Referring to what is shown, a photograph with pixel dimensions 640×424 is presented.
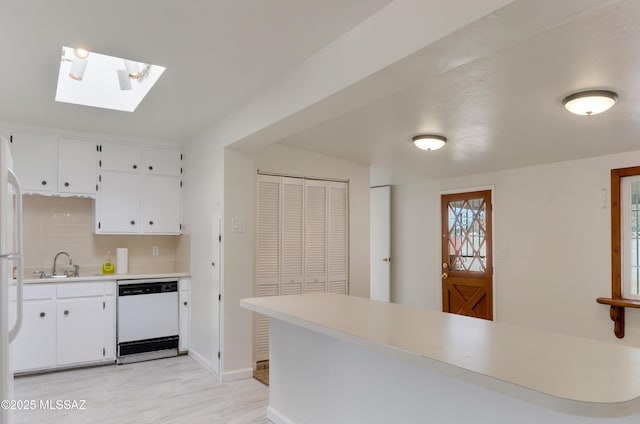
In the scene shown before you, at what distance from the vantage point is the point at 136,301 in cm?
447

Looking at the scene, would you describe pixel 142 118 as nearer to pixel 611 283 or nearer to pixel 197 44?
pixel 197 44

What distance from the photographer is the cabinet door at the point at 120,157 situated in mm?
4605

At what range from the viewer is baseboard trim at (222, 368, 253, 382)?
3.85 m

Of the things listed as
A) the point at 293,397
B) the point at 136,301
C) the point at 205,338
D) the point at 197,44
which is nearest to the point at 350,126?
the point at 197,44

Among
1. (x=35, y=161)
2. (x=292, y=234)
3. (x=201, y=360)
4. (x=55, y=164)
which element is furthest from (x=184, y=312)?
(x=35, y=161)

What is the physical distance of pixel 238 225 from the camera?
401cm

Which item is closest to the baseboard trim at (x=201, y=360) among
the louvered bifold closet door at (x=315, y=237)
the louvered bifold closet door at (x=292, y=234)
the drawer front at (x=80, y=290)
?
the louvered bifold closet door at (x=292, y=234)

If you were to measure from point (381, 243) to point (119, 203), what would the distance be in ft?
12.1

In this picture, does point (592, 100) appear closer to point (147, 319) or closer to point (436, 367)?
point (436, 367)

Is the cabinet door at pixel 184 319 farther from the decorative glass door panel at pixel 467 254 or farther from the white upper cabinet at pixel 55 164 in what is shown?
the decorative glass door panel at pixel 467 254

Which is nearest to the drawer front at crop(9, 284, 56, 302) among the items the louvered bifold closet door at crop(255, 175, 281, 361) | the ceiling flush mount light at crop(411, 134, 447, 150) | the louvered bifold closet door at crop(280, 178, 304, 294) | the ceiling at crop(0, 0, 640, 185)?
the ceiling at crop(0, 0, 640, 185)

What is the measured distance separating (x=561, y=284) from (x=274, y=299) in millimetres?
3204

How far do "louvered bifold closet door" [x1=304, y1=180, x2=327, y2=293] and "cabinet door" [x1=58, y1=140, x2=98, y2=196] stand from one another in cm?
228

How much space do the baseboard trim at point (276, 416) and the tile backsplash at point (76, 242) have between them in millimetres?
2315
